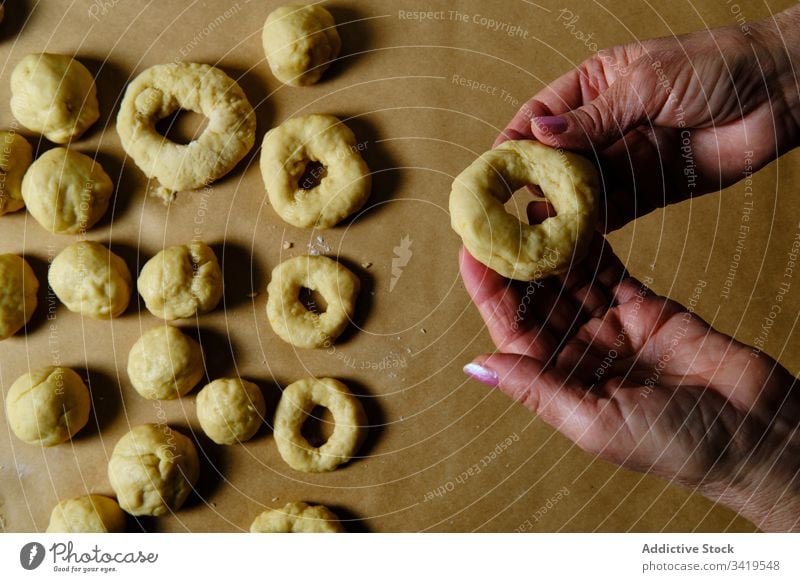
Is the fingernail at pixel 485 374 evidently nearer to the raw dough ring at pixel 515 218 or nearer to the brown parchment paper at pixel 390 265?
the raw dough ring at pixel 515 218

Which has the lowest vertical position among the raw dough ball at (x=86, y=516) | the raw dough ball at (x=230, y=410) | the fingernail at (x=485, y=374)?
the raw dough ball at (x=86, y=516)

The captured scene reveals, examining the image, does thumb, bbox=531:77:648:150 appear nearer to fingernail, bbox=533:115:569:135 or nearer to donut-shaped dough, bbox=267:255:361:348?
fingernail, bbox=533:115:569:135

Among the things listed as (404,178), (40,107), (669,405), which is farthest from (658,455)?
(40,107)

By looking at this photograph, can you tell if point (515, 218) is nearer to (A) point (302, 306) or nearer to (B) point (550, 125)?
(B) point (550, 125)

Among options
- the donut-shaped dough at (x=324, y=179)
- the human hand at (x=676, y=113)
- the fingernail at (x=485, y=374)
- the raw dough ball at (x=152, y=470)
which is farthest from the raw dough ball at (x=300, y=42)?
the raw dough ball at (x=152, y=470)

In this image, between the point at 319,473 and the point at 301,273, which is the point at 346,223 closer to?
the point at 301,273

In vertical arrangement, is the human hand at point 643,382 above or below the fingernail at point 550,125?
below

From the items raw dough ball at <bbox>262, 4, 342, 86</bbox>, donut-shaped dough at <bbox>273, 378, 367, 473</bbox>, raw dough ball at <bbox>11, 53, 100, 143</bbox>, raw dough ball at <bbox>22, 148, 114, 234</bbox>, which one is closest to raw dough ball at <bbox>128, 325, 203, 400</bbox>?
donut-shaped dough at <bbox>273, 378, 367, 473</bbox>
